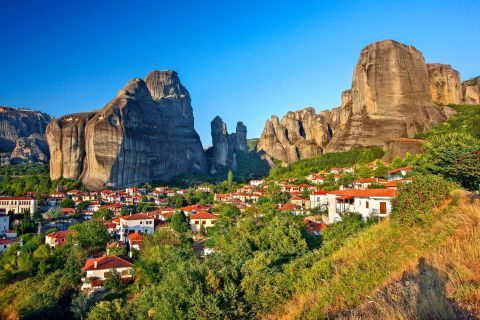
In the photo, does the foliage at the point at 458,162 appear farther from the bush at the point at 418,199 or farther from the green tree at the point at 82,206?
the green tree at the point at 82,206

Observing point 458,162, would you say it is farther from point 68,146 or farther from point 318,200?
point 68,146

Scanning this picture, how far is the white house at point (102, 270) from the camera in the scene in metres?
23.3

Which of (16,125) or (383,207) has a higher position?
(16,125)

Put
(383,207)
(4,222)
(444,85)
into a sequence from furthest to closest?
(444,85), (4,222), (383,207)

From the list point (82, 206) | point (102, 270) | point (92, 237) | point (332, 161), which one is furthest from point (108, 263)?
point (332, 161)

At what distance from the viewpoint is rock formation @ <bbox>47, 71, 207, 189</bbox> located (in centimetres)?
6738

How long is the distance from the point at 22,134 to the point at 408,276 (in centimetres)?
13290

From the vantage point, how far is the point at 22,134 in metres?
117

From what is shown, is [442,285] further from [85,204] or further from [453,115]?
[453,115]

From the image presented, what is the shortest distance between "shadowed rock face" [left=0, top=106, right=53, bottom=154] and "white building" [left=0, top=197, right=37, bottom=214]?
61262 millimetres

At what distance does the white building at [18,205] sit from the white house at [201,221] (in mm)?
23139

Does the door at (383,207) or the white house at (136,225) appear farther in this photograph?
the white house at (136,225)

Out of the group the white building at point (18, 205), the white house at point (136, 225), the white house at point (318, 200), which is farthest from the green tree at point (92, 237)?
→ the white house at point (318, 200)

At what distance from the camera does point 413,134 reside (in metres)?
58.3
